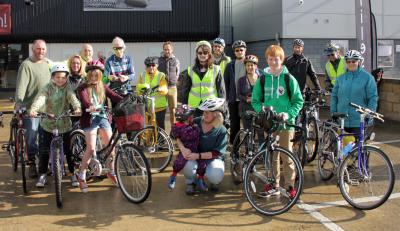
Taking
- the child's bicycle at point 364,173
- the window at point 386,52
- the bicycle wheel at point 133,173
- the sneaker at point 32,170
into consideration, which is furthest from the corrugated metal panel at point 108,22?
the bicycle wheel at point 133,173

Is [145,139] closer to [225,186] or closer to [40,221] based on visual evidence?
[225,186]

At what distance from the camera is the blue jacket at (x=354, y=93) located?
Answer: 236 inches

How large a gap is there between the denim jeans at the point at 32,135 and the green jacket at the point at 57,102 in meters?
0.45

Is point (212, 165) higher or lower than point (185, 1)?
lower

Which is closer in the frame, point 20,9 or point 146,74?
point 146,74

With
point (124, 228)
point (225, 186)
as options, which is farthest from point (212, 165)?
point (124, 228)

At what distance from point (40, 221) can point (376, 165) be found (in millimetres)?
3807

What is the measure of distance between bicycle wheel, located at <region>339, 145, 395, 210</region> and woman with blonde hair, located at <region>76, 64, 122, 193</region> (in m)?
2.81

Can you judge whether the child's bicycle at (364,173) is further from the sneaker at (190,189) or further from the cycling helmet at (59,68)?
the cycling helmet at (59,68)

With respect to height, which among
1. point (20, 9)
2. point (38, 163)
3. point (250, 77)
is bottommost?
point (38, 163)

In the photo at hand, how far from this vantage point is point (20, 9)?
78.5 feet

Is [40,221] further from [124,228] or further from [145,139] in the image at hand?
[145,139]

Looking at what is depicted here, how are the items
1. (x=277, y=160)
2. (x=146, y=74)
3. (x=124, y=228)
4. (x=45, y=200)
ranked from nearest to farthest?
(x=124, y=228) < (x=277, y=160) < (x=45, y=200) < (x=146, y=74)

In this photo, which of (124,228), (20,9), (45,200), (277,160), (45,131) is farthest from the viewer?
(20,9)
